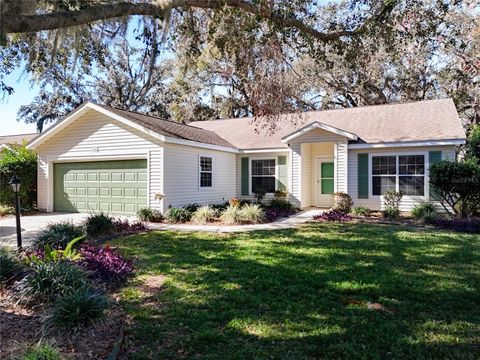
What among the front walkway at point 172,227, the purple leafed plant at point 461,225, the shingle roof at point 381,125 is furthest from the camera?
the shingle roof at point 381,125

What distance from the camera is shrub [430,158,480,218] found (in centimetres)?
1060

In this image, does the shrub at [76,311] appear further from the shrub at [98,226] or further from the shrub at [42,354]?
the shrub at [98,226]

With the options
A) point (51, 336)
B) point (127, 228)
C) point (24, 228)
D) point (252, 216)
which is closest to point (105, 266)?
point (51, 336)

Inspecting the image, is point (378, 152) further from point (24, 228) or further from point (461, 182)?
point (24, 228)

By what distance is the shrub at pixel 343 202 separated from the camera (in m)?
13.5

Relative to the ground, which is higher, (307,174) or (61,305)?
(307,174)

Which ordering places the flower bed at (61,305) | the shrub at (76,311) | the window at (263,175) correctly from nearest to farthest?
1. the flower bed at (61,305)
2. the shrub at (76,311)
3. the window at (263,175)

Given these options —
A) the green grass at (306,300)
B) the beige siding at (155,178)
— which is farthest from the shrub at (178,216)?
the green grass at (306,300)

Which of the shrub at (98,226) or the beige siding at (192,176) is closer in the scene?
the shrub at (98,226)

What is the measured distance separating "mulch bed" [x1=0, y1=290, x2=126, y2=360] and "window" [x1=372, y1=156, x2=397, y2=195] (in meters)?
12.0

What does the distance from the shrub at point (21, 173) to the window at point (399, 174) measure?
14408mm

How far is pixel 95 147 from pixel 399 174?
38.4 feet

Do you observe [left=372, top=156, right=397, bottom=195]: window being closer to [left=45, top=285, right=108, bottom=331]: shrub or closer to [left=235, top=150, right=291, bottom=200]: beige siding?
[left=235, top=150, right=291, bottom=200]: beige siding

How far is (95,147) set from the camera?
13.9 metres
